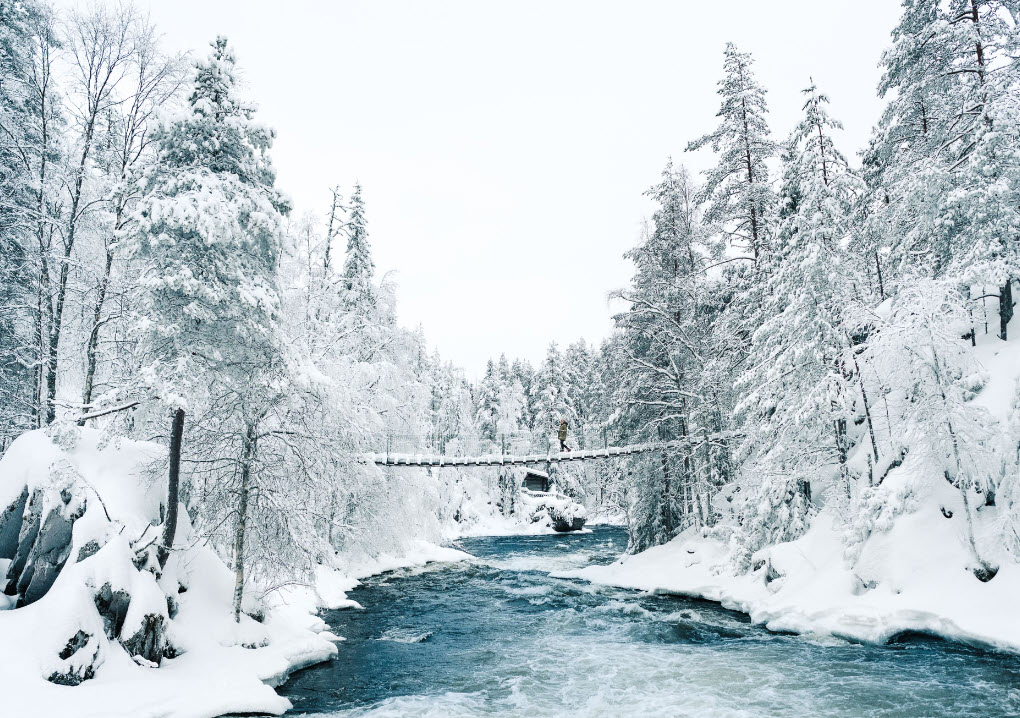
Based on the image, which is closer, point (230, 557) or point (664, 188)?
point (230, 557)

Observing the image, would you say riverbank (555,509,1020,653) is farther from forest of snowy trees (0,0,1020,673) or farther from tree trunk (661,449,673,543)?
tree trunk (661,449,673,543)

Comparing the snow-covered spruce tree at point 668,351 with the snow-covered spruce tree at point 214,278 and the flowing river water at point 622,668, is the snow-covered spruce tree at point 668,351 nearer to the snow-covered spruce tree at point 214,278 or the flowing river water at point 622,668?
the flowing river water at point 622,668

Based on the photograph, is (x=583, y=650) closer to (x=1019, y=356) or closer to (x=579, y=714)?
(x=579, y=714)

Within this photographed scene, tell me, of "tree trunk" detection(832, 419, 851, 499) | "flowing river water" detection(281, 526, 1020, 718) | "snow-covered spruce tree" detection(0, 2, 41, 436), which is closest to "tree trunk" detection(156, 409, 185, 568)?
"flowing river water" detection(281, 526, 1020, 718)

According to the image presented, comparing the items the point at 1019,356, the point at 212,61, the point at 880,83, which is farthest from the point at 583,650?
the point at 880,83

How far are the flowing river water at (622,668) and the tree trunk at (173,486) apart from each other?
3.52m

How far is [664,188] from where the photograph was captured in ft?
76.1

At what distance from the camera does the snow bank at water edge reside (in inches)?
328

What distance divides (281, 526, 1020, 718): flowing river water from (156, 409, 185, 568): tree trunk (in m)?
3.52

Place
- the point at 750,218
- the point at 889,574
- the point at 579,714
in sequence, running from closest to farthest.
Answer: the point at 579,714 < the point at 889,574 < the point at 750,218

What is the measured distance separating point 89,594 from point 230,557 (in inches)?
198

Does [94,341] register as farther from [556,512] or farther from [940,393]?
[556,512]

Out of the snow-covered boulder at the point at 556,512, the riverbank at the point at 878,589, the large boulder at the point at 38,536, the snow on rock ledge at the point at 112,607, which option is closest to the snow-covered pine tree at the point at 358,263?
the snow on rock ledge at the point at 112,607

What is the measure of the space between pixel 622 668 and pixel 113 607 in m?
9.31
